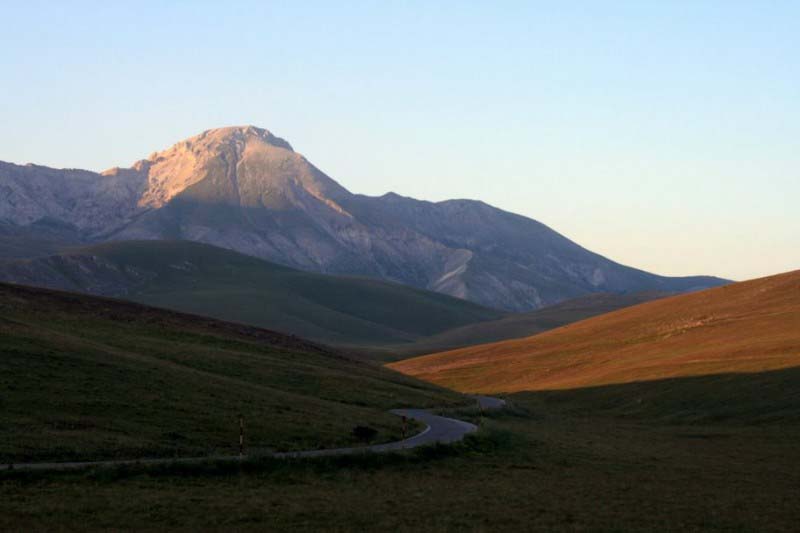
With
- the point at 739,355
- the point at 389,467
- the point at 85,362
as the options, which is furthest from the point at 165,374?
the point at 739,355

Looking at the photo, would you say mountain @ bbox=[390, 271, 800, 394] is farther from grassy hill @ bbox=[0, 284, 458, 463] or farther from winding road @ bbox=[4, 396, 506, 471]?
winding road @ bbox=[4, 396, 506, 471]

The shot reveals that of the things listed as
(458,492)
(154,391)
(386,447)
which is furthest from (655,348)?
(458,492)

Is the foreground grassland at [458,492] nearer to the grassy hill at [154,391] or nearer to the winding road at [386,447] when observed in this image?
the winding road at [386,447]

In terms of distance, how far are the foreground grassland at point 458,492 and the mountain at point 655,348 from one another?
32797 mm

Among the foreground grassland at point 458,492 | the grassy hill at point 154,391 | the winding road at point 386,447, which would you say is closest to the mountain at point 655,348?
the grassy hill at point 154,391

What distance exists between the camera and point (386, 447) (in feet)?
156

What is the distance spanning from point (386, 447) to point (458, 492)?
10.9 metres

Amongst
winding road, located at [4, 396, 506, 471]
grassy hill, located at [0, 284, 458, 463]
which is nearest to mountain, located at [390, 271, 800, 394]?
grassy hill, located at [0, 284, 458, 463]

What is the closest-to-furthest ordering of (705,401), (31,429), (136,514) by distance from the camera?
(136,514) < (31,429) < (705,401)

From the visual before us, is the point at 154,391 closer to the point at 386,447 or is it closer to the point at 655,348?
the point at 386,447

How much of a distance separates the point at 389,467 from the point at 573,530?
1419 centimetres

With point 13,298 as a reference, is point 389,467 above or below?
below

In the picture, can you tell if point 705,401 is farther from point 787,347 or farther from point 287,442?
point 287,442

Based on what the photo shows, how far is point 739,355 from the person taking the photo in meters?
96.8
